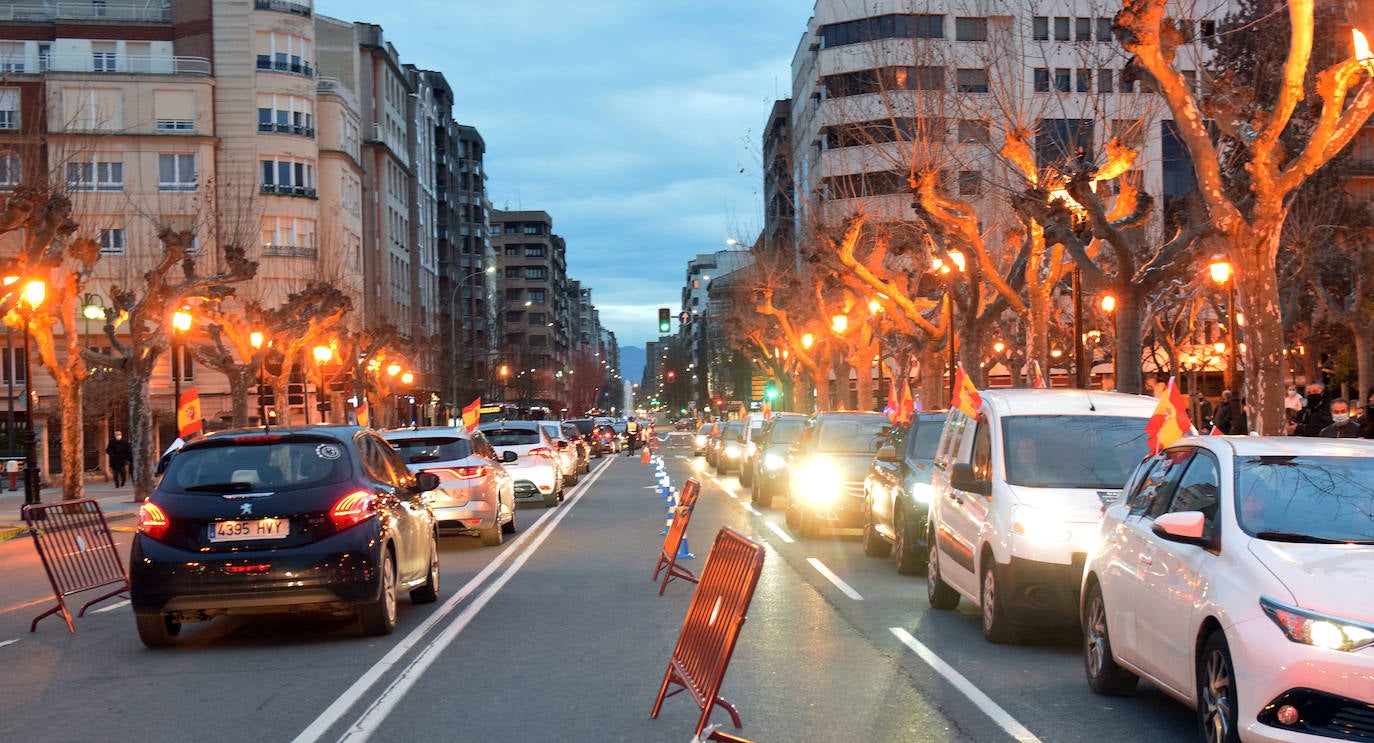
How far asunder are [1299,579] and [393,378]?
62878 millimetres

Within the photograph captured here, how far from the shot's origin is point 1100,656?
341 inches

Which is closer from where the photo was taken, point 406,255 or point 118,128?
point 118,128

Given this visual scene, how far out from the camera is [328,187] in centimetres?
7088

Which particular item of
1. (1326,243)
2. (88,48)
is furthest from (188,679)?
(88,48)

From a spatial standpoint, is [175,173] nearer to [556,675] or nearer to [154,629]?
[154,629]

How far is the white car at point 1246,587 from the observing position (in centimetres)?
604

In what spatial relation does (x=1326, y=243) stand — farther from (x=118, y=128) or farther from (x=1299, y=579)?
(x=118, y=128)

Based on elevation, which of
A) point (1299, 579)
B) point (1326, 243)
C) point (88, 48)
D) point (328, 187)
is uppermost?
point (88, 48)

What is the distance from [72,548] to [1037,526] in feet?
26.9

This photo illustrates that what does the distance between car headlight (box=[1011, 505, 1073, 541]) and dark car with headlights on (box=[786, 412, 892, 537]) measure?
30.8 feet

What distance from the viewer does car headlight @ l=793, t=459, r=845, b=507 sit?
20156mm

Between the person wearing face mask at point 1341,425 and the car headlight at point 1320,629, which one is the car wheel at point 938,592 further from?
the person wearing face mask at point 1341,425

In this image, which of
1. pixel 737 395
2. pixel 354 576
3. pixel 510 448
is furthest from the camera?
pixel 737 395

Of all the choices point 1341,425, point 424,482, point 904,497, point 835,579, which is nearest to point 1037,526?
point 835,579
